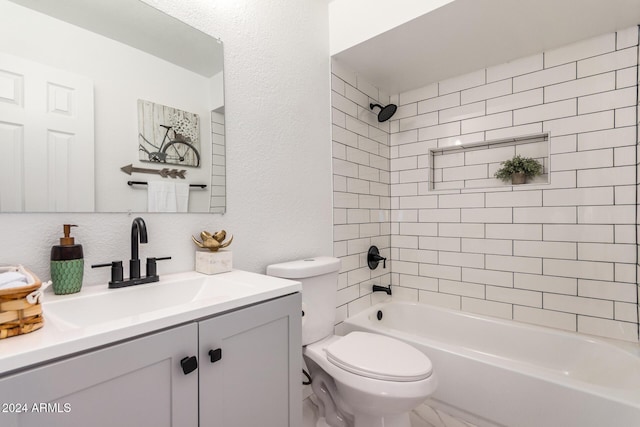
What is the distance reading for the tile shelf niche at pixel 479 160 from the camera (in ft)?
6.80

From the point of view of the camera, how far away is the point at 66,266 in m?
0.90

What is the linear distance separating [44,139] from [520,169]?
250 cm

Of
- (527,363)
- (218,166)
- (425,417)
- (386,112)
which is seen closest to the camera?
(218,166)

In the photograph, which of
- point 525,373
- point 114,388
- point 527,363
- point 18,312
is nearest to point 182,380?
point 114,388

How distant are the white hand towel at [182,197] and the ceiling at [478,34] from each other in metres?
1.42

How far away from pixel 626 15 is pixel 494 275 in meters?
1.67

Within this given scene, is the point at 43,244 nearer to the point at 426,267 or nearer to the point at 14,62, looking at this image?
the point at 14,62

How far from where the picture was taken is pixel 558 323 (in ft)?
6.35

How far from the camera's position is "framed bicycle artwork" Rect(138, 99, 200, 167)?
1167 millimetres

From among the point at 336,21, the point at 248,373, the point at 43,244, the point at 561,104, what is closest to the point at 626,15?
the point at 561,104

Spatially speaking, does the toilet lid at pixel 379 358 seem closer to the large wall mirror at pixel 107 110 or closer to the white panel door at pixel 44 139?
the large wall mirror at pixel 107 110

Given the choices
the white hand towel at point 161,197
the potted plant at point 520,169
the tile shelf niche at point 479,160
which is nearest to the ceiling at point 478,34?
the tile shelf niche at point 479,160

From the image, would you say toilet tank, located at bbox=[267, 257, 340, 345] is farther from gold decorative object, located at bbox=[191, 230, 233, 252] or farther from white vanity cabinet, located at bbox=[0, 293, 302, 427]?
white vanity cabinet, located at bbox=[0, 293, 302, 427]

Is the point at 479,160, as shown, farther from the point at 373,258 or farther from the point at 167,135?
the point at 167,135
